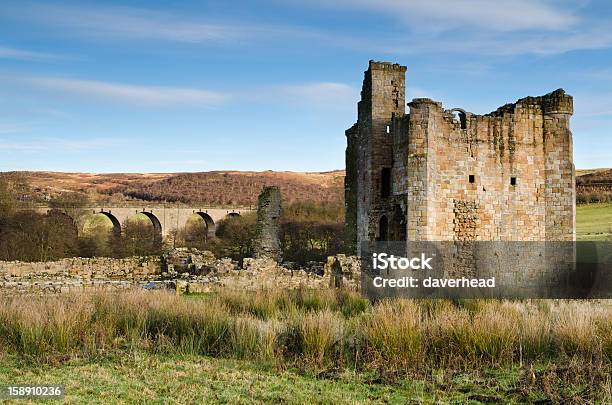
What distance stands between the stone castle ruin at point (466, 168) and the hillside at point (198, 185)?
6178 cm

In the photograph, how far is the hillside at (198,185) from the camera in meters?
87.8

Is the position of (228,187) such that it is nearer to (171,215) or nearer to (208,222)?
(208,222)

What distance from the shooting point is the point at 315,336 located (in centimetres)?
799

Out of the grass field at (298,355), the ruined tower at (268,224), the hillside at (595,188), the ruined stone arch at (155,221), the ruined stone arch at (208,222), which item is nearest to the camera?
the grass field at (298,355)

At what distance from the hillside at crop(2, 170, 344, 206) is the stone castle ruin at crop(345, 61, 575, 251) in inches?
2432

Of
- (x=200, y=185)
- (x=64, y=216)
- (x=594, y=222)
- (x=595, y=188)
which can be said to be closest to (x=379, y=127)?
(x=64, y=216)

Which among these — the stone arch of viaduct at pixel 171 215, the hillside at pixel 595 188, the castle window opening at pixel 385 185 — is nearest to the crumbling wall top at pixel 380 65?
the castle window opening at pixel 385 185

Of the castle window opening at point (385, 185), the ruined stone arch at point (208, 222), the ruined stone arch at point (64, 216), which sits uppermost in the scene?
the castle window opening at point (385, 185)

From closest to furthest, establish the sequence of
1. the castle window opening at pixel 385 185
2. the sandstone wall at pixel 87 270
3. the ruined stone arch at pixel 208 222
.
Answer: the castle window opening at pixel 385 185 → the sandstone wall at pixel 87 270 → the ruined stone arch at pixel 208 222

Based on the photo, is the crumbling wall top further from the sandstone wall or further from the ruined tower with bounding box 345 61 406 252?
the sandstone wall

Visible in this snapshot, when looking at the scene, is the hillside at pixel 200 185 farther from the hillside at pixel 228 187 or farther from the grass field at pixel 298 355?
the grass field at pixel 298 355

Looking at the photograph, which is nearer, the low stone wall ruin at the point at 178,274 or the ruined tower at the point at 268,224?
the low stone wall ruin at the point at 178,274

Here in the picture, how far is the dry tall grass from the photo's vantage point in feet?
25.3

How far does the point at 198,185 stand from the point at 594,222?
71914mm
